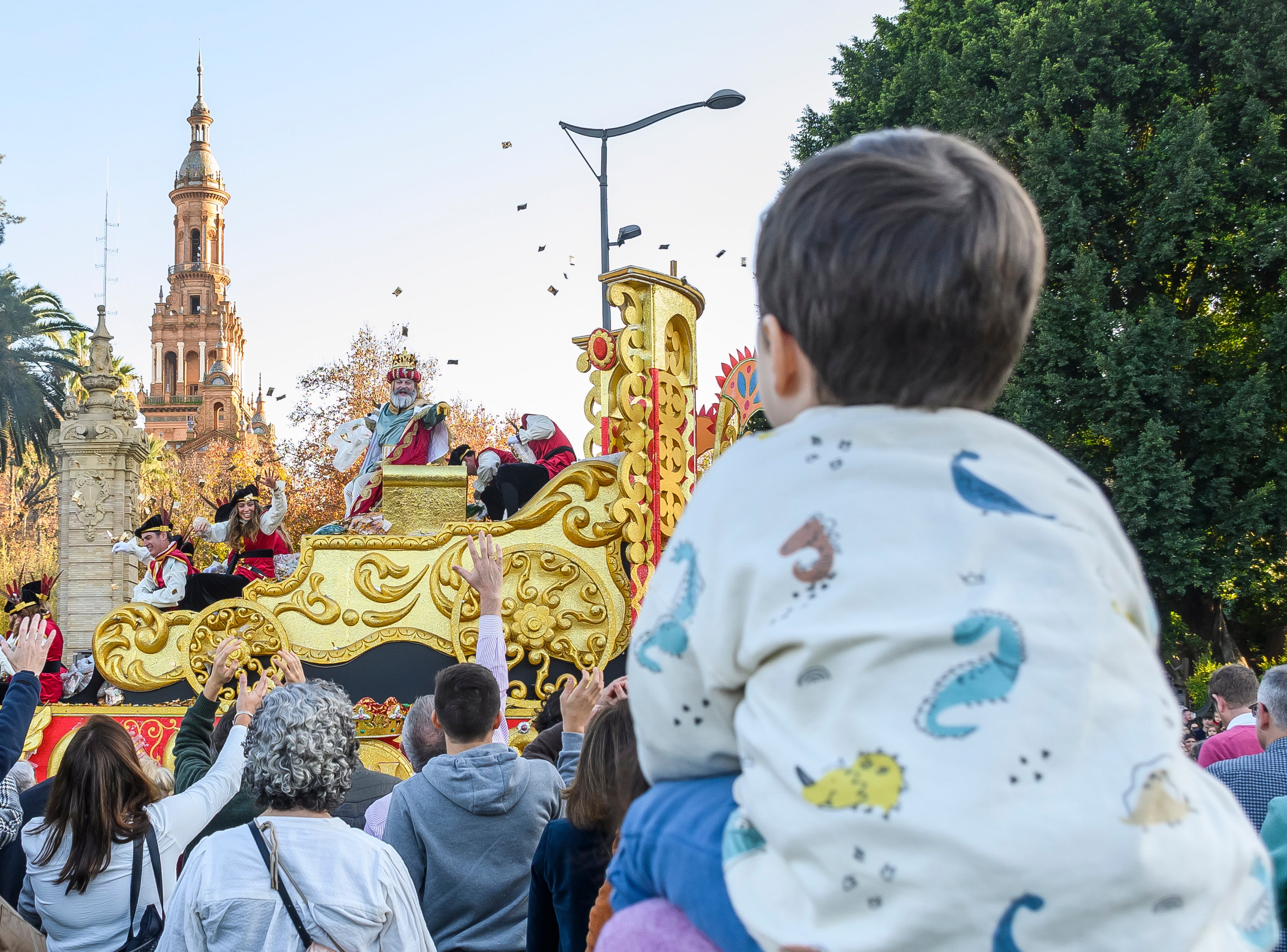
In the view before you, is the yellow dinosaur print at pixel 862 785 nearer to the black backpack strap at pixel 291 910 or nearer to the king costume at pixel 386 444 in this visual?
the black backpack strap at pixel 291 910

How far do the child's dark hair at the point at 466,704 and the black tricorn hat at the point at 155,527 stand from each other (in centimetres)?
796

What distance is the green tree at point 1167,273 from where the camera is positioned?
46.7 ft

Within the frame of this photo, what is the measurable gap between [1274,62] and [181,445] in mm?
67550

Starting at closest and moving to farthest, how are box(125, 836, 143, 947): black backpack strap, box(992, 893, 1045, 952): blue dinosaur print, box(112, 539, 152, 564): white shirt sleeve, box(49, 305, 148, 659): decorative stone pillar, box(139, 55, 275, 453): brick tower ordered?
box(992, 893, 1045, 952): blue dinosaur print, box(125, 836, 143, 947): black backpack strap, box(112, 539, 152, 564): white shirt sleeve, box(49, 305, 148, 659): decorative stone pillar, box(139, 55, 275, 453): brick tower

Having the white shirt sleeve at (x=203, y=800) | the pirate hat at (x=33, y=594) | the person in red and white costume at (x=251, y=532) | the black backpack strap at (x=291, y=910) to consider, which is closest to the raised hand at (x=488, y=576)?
the white shirt sleeve at (x=203, y=800)

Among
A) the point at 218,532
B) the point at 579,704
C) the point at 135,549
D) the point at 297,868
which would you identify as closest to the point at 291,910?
the point at 297,868

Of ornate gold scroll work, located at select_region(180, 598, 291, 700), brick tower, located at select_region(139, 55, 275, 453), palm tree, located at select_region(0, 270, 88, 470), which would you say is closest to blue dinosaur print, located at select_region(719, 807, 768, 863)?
ornate gold scroll work, located at select_region(180, 598, 291, 700)

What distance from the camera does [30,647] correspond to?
341 cm

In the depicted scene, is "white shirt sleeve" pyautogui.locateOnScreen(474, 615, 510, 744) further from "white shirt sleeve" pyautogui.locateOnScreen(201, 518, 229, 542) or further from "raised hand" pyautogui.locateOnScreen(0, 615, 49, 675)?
"white shirt sleeve" pyautogui.locateOnScreen(201, 518, 229, 542)

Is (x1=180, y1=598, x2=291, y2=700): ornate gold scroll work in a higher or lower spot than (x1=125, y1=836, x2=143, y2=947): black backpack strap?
higher

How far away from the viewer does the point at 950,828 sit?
1.02 meters

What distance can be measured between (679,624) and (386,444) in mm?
9045

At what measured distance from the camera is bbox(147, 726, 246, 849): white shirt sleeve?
3.36 metres

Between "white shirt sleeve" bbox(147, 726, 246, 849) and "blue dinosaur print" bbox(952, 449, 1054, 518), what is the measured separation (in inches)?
104
